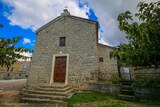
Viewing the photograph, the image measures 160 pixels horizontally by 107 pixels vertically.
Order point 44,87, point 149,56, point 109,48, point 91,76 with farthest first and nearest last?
point 109,48 < point 91,76 < point 44,87 < point 149,56

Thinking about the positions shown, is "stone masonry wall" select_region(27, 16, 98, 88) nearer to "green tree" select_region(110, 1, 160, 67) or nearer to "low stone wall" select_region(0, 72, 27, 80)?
"green tree" select_region(110, 1, 160, 67)

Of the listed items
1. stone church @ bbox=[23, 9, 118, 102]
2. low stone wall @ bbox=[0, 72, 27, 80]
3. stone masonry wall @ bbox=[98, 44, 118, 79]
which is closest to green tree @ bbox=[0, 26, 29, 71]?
stone church @ bbox=[23, 9, 118, 102]

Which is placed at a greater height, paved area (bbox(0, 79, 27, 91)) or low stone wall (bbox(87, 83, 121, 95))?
low stone wall (bbox(87, 83, 121, 95))

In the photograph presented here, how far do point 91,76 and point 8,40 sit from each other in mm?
5936

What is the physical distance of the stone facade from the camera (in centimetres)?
938

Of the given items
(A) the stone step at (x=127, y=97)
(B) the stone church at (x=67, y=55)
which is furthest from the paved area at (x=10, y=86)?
(A) the stone step at (x=127, y=97)

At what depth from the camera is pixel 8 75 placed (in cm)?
2461

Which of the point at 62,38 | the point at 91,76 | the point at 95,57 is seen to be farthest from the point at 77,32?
the point at 91,76

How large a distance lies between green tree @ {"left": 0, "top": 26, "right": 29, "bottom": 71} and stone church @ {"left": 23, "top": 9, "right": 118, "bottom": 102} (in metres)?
3.61

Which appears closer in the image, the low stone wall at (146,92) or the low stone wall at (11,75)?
the low stone wall at (146,92)

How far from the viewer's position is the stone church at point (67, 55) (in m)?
9.34

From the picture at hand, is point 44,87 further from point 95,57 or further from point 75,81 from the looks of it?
point 95,57

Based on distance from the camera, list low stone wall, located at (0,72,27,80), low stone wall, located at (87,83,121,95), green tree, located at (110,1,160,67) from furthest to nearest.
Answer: low stone wall, located at (0,72,27,80), low stone wall, located at (87,83,121,95), green tree, located at (110,1,160,67)

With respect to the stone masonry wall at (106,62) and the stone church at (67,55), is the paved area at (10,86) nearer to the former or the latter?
the stone church at (67,55)
